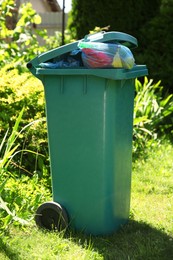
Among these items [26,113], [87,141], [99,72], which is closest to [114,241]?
[87,141]

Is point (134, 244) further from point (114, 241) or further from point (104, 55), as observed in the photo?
point (104, 55)

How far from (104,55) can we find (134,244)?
1329 mm

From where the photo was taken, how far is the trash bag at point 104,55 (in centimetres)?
302

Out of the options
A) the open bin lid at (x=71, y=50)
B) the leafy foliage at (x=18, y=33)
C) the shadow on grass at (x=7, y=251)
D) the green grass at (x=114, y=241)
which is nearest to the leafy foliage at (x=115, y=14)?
the leafy foliage at (x=18, y=33)

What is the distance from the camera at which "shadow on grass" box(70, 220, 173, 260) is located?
9.86 ft

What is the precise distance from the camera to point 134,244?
3.17 metres

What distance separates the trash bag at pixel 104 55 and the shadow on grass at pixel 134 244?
48.2 inches

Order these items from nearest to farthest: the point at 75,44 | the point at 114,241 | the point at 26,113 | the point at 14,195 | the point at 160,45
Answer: the point at 75,44 → the point at 114,241 → the point at 14,195 → the point at 26,113 → the point at 160,45

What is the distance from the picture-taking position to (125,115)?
333cm

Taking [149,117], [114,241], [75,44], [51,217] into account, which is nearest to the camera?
[75,44]

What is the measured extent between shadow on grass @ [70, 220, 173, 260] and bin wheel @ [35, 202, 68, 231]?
0.15 meters

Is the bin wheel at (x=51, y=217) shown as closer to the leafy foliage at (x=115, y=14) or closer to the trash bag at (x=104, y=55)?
the trash bag at (x=104, y=55)

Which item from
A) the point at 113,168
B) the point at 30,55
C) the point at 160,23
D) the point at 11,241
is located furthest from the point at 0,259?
the point at 160,23

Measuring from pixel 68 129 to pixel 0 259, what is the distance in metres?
0.99
